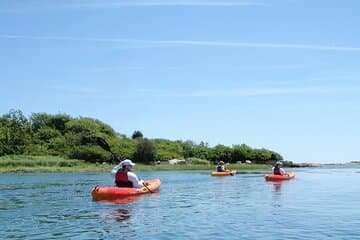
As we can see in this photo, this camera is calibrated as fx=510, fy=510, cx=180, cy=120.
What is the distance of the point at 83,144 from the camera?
89.4m

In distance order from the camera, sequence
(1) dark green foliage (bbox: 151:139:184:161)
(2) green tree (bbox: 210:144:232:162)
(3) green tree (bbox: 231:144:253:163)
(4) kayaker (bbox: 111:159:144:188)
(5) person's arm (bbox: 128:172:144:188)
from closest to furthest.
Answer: (4) kayaker (bbox: 111:159:144:188) → (5) person's arm (bbox: 128:172:144:188) → (1) dark green foliage (bbox: 151:139:184:161) → (2) green tree (bbox: 210:144:232:162) → (3) green tree (bbox: 231:144:253:163)

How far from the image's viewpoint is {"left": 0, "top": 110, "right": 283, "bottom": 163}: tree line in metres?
81.8

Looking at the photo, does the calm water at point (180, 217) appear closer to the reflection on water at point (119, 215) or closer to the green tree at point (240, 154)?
the reflection on water at point (119, 215)

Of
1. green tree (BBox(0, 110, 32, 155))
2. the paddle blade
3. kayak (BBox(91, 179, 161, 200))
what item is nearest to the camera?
kayak (BBox(91, 179, 161, 200))

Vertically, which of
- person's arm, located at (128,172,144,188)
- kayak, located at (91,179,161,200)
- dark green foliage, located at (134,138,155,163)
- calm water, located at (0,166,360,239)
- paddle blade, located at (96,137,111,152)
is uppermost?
dark green foliage, located at (134,138,155,163)

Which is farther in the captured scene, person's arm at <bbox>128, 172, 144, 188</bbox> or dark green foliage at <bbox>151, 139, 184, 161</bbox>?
dark green foliage at <bbox>151, 139, 184, 161</bbox>

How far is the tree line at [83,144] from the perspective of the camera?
268ft

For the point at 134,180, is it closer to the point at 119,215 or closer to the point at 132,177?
the point at 132,177

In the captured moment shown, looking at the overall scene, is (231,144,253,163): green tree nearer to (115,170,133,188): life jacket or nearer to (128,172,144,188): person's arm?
(128,172,144,188): person's arm

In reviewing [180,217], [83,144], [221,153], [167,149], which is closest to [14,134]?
[83,144]

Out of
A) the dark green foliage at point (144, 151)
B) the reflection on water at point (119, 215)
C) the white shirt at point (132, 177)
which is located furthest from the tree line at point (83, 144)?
the reflection on water at point (119, 215)

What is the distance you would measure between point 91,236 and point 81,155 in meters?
71.2

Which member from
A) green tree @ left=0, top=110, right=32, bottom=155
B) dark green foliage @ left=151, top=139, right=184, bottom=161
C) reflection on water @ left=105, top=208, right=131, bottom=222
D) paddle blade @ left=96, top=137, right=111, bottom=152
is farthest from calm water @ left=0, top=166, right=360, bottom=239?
dark green foliage @ left=151, top=139, right=184, bottom=161

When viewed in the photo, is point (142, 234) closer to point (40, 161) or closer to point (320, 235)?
point (320, 235)
